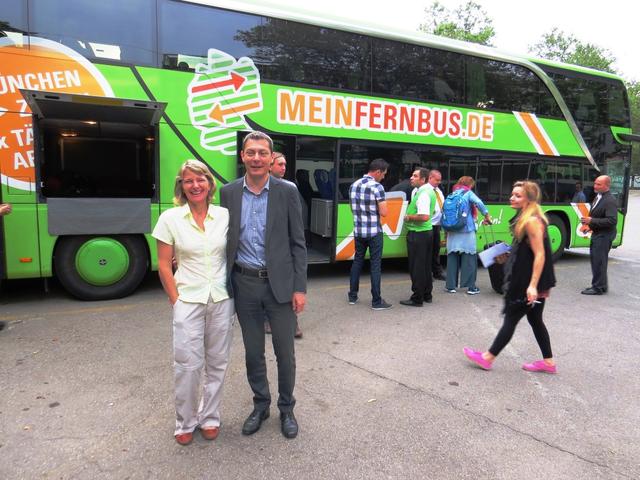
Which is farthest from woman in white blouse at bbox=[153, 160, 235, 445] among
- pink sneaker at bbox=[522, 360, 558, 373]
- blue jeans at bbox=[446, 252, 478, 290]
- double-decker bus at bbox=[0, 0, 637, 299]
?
blue jeans at bbox=[446, 252, 478, 290]

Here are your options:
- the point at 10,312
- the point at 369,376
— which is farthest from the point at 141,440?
the point at 10,312

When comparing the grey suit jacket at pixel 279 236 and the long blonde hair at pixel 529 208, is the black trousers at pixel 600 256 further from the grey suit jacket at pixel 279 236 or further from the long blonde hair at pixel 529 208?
the grey suit jacket at pixel 279 236

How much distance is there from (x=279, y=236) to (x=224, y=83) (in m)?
4.07

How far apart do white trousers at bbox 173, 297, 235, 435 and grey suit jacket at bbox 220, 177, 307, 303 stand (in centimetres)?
21

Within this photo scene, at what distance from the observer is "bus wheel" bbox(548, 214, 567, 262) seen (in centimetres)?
907

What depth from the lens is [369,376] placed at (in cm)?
370

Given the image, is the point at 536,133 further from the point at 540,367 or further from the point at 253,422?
the point at 253,422

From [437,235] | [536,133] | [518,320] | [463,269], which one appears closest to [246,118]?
[437,235]

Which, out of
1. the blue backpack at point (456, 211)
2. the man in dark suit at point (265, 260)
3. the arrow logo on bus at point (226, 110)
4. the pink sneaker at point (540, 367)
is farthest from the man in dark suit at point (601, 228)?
the man in dark suit at point (265, 260)

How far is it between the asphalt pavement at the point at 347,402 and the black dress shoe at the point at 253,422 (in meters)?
0.05

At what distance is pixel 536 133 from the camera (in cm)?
840

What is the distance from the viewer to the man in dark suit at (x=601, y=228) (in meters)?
6.50

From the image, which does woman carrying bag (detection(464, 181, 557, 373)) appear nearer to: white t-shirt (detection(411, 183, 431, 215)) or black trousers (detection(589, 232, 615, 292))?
white t-shirt (detection(411, 183, 431, 215))

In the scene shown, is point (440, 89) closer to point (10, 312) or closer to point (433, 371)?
point (433, 371)
